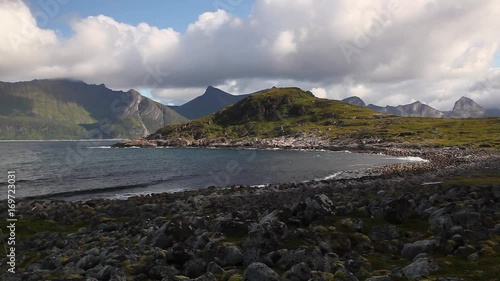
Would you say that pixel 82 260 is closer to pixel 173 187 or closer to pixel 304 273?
pixel 304 273

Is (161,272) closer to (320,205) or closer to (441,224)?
(320,205)

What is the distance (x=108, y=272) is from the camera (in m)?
15.0

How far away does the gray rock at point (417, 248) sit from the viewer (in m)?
16.7

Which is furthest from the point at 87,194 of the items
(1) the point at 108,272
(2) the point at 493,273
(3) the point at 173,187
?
(2) the point at 493,273

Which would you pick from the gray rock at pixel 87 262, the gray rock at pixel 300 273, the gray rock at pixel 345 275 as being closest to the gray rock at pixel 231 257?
the gray rock at pixel 300 273

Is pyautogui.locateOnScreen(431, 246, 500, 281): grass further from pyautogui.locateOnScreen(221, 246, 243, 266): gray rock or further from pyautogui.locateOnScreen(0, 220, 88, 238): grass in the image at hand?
pyautogui.locateOnScreen(0, 220, 88, 238): grass

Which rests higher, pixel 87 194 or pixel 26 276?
pixel 26 276

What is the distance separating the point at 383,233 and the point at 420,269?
6.29 meters

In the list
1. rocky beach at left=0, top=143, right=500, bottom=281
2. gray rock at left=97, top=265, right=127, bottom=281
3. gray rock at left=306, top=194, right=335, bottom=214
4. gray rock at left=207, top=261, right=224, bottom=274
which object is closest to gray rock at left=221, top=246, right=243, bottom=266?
rocky beach at left=0, top=143, right=500, bottom=281

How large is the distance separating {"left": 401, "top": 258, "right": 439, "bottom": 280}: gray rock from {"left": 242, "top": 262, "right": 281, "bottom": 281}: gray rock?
4.96 m

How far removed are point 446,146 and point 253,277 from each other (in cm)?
17760

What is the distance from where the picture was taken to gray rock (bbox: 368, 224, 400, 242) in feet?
64.1

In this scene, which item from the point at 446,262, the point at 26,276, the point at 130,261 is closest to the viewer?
the point at 446,262

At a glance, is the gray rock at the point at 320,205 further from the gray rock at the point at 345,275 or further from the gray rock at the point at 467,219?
the gray rock at the point at 345,275
